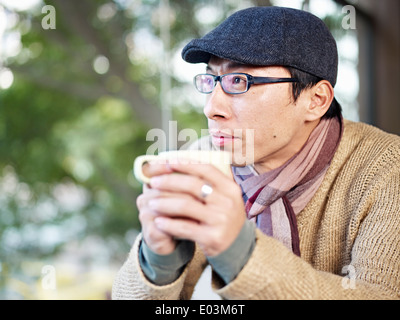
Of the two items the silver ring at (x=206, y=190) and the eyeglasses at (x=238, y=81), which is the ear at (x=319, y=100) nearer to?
the eyeglasses at (x=238, y=81)

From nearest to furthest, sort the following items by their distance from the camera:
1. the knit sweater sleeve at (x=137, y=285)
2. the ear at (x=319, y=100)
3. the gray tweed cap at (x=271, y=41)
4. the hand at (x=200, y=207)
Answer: the hand at (x=200, y=207) < the knit sweater sleeve at (x=137, y=285) < the gray tweed cap at (x=271, y=41) < the ear at (x=319, y=100)

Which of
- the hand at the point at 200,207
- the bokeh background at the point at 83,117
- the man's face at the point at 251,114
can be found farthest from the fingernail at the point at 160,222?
the bokeh background at the point at 83,117

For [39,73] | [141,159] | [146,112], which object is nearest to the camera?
[141,159]

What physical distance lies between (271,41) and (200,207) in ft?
1.69

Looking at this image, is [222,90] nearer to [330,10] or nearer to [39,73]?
[39,73]

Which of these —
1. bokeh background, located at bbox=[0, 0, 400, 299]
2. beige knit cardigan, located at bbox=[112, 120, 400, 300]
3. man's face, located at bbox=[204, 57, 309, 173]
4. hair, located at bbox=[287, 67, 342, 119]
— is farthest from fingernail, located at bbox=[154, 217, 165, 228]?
bokeh background, located at bbox=[0, 0, 400, 299]

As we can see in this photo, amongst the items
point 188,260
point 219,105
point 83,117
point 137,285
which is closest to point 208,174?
point 188,260

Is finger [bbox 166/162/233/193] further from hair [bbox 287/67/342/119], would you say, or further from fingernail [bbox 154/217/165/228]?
hair [bbox 287/67/342/119]

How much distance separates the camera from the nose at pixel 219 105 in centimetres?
107

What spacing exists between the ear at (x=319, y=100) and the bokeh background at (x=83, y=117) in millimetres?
1685

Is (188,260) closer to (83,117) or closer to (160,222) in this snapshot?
(160,222)

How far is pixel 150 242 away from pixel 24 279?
7.51 ft
